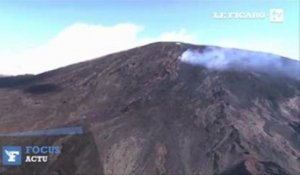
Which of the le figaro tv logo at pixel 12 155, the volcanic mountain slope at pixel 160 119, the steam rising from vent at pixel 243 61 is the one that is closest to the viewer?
the le figaro tv logo at pixel 12 155

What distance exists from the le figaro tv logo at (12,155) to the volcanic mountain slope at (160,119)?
70 mm

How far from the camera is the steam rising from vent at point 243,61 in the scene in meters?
6.80

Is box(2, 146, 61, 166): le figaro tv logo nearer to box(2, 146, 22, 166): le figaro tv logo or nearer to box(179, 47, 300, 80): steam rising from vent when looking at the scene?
box(2, 146, 22, 166): le figaro tv logo

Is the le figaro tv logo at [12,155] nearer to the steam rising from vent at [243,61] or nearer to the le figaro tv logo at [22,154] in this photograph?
the le figaro tv logo at [22,154]

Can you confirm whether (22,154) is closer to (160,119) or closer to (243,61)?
(160,119)

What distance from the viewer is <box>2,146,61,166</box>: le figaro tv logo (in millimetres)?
5898

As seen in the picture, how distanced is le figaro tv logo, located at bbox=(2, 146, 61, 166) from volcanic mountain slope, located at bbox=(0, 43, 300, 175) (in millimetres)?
68

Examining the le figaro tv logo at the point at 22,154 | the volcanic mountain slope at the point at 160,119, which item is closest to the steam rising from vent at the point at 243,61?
the volcanic mountain slope at the point at 160,119

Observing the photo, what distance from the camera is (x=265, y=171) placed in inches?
279

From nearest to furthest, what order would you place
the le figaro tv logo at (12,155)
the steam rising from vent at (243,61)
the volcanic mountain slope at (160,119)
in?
1. the le figaro tv logo at (12,155)
2. the volcanic mountain slope at (160,119)
3. the steam rising from vent at (243,61)

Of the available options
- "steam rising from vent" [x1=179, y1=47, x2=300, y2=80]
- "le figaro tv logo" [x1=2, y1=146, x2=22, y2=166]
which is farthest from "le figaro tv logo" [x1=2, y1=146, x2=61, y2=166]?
"steam rising from vent" [x1=179, y1=47, x2=300, y2=80]

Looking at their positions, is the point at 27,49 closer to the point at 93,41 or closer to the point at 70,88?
the point at 93,41

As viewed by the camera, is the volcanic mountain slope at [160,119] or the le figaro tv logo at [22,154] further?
the volcanic mountain slope at [160,119]

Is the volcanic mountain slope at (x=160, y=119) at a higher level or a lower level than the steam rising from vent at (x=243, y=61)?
lower
